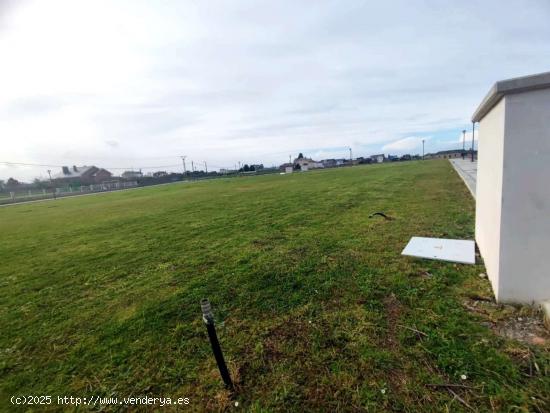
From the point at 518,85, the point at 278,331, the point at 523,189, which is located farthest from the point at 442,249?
the point at 278,331

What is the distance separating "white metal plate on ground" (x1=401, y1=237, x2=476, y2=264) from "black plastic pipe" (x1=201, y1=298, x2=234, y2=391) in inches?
125

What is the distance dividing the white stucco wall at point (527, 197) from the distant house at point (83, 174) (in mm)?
83414

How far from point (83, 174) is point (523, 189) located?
304 feet

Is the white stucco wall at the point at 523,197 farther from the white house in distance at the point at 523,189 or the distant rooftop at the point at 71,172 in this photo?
the distant rooftop at the point at 71,172

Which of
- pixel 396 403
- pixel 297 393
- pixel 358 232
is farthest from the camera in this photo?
pixel 358 232

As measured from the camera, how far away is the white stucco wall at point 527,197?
2156 mm

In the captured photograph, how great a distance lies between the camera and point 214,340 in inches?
71.4

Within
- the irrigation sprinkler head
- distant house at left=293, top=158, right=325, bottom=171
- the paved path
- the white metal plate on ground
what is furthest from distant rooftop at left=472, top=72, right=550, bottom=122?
distant house at left=293, top=158, right=325, bottom=171

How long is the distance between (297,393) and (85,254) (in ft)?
20.3

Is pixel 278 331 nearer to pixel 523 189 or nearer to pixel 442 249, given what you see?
pixel 523 189

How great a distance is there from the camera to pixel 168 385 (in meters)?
1.98

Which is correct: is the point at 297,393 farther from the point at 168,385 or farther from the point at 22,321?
the point at 22,321

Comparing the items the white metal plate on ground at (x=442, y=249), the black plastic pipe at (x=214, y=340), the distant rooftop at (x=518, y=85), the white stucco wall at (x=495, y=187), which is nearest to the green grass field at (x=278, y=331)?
the black plastic pipe at (x=214, y=340)

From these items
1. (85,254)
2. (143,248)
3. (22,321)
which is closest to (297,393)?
(22,321)
